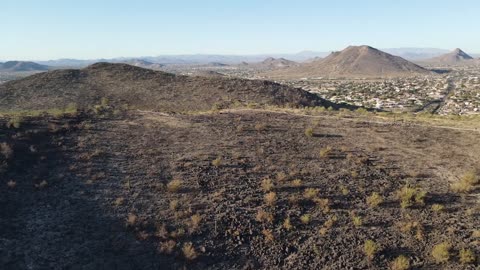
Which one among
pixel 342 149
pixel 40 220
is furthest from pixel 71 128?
pixel 342 149

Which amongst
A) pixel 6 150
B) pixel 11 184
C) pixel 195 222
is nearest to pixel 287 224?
pixel 195 222

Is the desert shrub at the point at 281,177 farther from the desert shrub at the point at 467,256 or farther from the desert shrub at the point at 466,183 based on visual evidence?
the desert shrub at the point at 467,256

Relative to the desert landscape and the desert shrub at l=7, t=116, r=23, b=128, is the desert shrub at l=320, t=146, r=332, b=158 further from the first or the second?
the desert shrub at l=7, t=116, r=23, b=128

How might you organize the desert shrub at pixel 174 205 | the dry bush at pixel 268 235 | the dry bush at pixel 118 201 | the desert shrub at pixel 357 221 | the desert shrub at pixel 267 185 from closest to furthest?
the dry bush at pixel 268 235 → the desert shrub at pixel 357 221 → the desert shrub at pixel 174 205 → the dry bush at pixel 118 201 → the desert shrub at pixel 267 185

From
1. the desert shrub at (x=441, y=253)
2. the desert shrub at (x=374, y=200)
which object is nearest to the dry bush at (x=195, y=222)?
the desert shrub at (x=374, y=200)

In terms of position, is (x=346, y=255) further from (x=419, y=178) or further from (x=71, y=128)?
(x=71, y=128)
